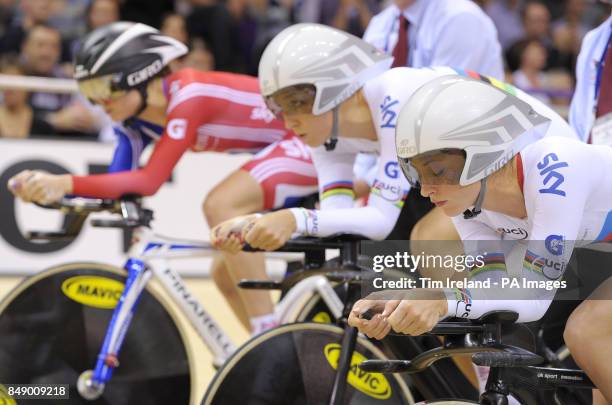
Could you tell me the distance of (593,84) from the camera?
4.65 metres

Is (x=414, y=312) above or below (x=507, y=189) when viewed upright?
below

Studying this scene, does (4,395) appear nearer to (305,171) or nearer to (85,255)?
(305,171)

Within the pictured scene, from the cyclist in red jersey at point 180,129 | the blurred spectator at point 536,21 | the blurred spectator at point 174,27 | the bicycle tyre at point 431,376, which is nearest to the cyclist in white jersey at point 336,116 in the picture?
the bicycle tyre at point 431,376

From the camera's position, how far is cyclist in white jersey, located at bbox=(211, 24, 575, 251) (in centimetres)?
360

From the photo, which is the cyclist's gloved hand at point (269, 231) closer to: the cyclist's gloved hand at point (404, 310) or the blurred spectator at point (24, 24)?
the cyclist's gloved hand at point (404, 310)

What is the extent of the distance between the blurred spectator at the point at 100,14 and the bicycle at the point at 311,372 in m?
5.88

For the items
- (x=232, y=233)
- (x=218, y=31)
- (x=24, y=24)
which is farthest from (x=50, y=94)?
(x=232, y=233)

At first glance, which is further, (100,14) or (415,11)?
(100,14)

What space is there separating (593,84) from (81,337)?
2363mm

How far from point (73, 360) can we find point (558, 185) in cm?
220

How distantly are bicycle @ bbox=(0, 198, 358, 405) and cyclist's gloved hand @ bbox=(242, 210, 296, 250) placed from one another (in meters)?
0.86

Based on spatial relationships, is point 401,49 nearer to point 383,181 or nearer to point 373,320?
point 383,181

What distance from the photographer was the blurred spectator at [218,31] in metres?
9.94

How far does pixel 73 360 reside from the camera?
13.7ft
